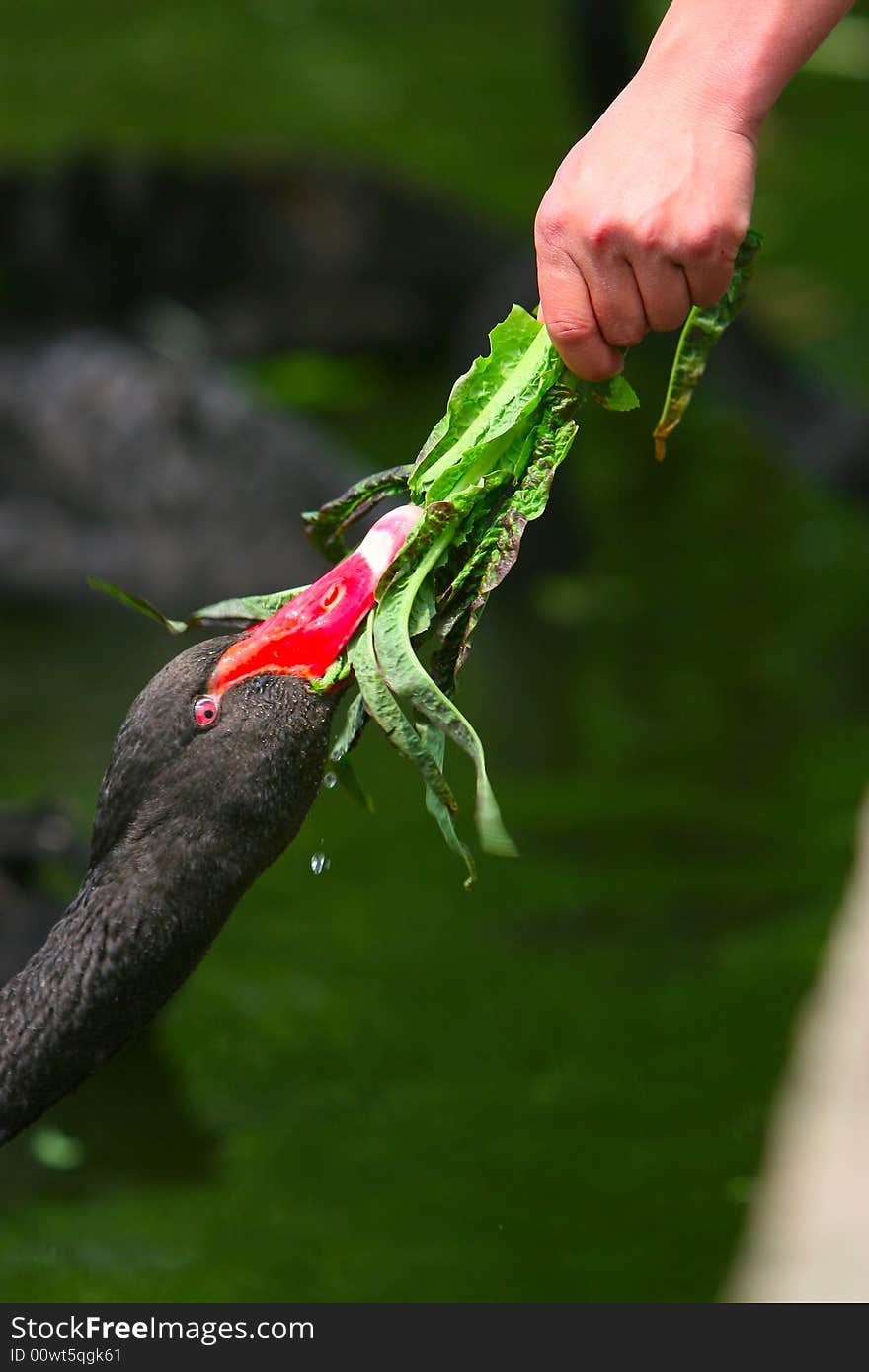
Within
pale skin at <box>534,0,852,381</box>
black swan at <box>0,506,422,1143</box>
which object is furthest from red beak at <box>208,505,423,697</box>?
pale skin at <box>534,0,852,381</box>

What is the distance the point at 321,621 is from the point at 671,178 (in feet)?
2.45

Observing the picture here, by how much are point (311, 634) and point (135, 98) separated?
1134 centimetres

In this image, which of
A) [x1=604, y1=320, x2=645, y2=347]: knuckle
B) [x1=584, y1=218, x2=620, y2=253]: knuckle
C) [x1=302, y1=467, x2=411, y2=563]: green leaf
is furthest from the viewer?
[x1=302, y1=467, x2=411, y2=563]: green leaf

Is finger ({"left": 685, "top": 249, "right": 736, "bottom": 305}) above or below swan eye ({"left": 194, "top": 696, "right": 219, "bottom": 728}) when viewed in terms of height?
above

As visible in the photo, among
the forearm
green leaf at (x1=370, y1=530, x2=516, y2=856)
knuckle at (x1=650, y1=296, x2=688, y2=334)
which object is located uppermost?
the forearm

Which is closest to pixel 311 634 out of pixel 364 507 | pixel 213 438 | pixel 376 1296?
pixel 364 507

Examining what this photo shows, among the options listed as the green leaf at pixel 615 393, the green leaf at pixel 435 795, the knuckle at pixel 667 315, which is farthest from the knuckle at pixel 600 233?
the green leaf at pixel 435 795

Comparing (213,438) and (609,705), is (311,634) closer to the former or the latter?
(609,705)

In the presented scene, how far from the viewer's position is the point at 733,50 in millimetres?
2387

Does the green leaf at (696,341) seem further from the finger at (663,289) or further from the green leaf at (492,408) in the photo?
the finger at (663,289)

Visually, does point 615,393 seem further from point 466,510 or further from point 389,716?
point 389,716

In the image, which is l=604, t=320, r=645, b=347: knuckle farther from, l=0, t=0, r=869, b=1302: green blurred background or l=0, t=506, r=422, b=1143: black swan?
l=0, t=0, r=869, b=1302: green blurred background

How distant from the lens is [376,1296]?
4.43 meters

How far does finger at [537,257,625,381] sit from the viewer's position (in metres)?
2.39
